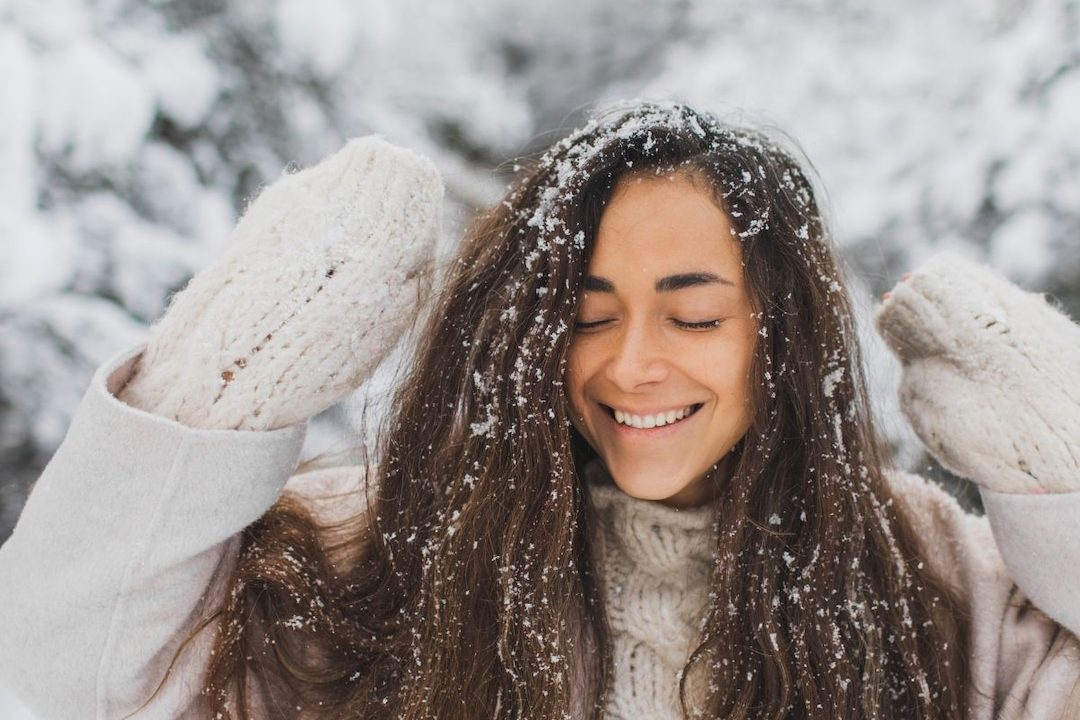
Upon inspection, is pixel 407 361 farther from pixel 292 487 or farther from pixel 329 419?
pixel 329 419

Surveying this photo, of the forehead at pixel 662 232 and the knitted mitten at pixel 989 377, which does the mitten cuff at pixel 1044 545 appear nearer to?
the knitted mitten at pixel 989 377

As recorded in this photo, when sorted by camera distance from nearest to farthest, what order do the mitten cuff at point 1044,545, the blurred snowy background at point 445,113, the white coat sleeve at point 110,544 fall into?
the white coat sleeve at point 110,544
the mitten cuff at point 1044,545
the blurred snowy background at point 445,113

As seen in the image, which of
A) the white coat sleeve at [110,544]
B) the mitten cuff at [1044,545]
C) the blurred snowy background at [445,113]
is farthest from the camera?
the blurred snowy background at [445,113]

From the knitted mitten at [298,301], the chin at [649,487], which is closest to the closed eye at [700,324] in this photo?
the chin at [649,487]

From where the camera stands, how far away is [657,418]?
4.19 feet

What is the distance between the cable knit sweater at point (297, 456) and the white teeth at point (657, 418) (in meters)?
0.15

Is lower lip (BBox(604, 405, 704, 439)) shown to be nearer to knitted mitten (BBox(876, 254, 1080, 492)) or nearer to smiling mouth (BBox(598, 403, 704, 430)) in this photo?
smiling mouth (BBox(598, 403, 704, 430))

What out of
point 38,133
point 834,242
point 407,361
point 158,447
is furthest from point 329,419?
point 834,242

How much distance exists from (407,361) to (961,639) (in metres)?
0.98

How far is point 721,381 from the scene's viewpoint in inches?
49.8

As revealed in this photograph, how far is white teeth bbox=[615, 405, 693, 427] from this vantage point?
1276mm

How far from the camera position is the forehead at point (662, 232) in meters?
1.22

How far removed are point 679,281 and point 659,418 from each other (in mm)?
201

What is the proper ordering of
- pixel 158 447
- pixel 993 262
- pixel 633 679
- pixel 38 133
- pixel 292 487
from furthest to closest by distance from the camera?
pixel 993 262
pixel 38 133
pixel 292 487
pixel 633 679
pixel 158 447
